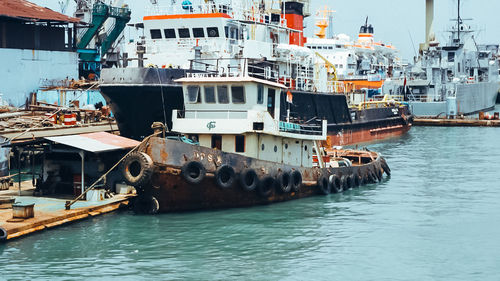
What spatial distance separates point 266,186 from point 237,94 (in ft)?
9.99

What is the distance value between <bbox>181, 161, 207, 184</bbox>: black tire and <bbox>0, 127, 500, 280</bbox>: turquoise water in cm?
120

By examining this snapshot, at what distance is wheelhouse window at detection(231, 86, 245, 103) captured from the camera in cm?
2141

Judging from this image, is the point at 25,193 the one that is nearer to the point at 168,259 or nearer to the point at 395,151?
the point at 168,259

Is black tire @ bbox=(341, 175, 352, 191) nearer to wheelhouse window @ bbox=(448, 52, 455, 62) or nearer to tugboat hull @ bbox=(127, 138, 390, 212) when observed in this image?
tugboat hull @ bbox=(127, 138, 390, 212)

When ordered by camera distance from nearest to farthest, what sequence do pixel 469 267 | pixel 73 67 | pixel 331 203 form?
pixel 469 267 → pixel 331 203 → pixel 73 67

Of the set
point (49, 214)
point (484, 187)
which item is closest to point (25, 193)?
point (49, 214)

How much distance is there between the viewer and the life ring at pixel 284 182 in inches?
857

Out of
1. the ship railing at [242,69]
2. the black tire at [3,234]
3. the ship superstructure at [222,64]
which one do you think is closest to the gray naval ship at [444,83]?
the ship superstructure at [222,64]

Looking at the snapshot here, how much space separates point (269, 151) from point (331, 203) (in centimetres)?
289

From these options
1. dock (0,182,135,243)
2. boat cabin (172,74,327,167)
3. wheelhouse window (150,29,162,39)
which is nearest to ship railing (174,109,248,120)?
boat cabin (172,74,327,167)

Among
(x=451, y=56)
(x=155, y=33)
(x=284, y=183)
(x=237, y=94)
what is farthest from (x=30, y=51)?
(x=451, y=56)

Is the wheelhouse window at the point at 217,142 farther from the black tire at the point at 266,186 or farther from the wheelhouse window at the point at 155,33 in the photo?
the wheelhouse window at the point at 155,33

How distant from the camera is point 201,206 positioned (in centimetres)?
2019

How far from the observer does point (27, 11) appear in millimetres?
36844
